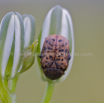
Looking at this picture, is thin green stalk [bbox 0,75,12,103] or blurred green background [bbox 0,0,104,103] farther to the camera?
blurred green background [bbox 0,0,104,103]

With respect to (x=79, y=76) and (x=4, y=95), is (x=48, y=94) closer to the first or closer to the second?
(x=4, y=95)

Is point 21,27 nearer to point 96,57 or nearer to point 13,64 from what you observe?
point 13,64

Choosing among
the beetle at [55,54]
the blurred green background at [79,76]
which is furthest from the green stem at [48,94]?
the blurred green background at [79,76]

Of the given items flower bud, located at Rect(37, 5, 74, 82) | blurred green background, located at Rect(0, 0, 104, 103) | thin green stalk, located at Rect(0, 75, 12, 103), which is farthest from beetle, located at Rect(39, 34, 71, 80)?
blurred green background, located at Rect(0, 0, 104, 103)

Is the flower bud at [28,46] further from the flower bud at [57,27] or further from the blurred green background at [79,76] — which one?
the blurred green background at [79,76]

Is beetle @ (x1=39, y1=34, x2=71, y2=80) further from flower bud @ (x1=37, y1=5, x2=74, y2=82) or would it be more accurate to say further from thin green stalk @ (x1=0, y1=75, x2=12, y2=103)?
thin green stalk @ (x1=0, y1=75, x2=12, y2=103)

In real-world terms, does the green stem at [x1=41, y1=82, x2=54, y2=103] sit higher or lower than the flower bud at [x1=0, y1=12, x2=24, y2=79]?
lower
